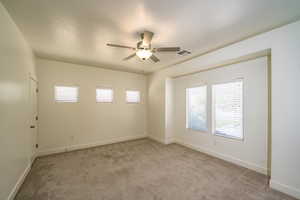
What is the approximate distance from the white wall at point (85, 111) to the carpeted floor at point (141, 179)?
614mm

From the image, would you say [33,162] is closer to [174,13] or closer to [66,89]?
[66,89]

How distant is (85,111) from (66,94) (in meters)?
0.79

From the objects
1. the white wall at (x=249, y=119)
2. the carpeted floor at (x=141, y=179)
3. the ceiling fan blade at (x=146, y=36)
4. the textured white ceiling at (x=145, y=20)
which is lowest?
the carpeted floor at (x=141, y=179)

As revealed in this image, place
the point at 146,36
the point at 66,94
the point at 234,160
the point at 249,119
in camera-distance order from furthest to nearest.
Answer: the point at 66,94 < the point at 234,160 < the point at 249,119 < the point at 146,36

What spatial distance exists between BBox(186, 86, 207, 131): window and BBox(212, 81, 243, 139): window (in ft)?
1.16

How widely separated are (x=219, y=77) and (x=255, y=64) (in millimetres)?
806

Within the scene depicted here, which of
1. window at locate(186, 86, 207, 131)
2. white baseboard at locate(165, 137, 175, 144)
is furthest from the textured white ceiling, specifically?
white baseboard at locate(165, 137, 175, 144)

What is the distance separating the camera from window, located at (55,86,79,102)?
3973 millimetres

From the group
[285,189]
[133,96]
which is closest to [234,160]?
[285,189]

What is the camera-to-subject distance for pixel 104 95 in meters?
4.76

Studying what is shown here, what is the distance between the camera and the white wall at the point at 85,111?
12.4 ft

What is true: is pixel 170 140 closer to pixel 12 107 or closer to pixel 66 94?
pixel 66 94

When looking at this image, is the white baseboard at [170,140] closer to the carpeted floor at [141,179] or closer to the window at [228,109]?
the carpeted floor at [141,179]

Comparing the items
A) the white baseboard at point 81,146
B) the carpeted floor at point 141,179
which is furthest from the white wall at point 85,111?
the carpeted floor at point 141,179
